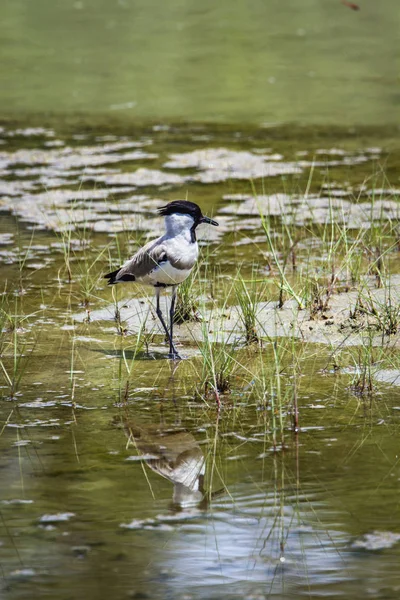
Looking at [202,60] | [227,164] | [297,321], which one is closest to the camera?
[297,321]

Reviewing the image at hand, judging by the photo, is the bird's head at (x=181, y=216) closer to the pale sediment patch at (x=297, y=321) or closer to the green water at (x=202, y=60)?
the pale sediment patch at (x=297, y=321)

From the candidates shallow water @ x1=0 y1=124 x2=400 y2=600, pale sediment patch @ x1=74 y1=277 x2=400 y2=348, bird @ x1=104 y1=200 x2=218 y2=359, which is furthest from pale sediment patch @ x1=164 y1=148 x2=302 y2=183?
bird @ x1=104 y1=200 x2=218 y2=359

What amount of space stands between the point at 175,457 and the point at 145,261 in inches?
75.5

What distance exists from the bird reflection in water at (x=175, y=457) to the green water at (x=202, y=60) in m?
9.81

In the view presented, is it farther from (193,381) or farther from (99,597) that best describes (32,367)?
Result: (99,597)

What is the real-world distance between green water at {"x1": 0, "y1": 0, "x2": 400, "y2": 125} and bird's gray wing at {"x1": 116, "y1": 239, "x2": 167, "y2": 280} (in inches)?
324

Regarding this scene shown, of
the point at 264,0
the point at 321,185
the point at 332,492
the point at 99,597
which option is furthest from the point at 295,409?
the point at 264,0

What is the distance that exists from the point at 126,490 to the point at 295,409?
1.05m

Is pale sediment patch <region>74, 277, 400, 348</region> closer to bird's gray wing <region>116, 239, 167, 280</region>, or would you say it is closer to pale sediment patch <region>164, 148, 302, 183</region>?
bird's gray wing <region>116, 239, 167, 280</region>

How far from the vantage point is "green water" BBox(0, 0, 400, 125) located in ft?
51.0

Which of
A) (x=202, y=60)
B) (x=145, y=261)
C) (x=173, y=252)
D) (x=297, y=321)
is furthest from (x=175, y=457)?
(x=202, y=60)

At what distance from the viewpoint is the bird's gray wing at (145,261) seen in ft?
21.2

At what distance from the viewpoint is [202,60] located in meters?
19.8

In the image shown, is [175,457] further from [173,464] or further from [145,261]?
[145,261]
